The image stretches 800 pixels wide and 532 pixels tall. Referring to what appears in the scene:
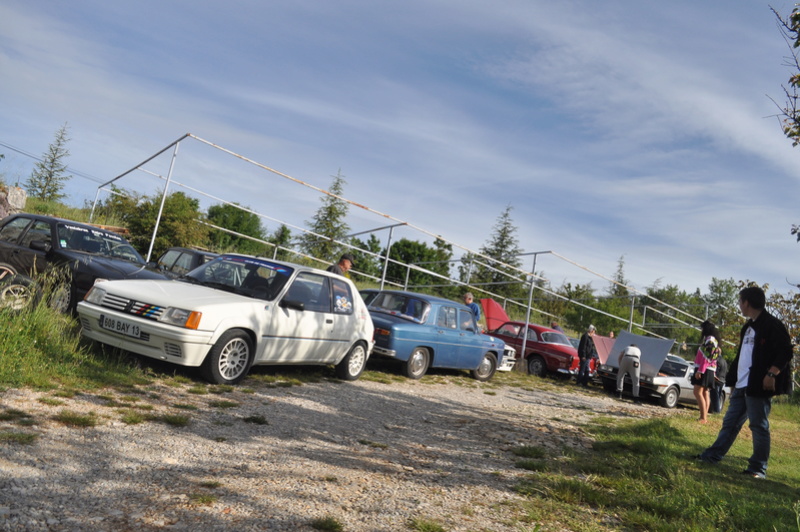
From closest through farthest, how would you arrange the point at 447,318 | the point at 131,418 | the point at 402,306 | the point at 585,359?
the point at 131,418 < the point at 402,306 < the point at 447,318 < the point at 585,359

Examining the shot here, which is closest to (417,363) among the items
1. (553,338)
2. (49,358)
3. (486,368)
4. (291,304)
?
(486,368)

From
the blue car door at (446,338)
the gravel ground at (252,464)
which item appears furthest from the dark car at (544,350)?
the gravel ground at (252,464)

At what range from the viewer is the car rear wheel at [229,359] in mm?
7215

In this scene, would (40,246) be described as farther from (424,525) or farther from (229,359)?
(424,525)

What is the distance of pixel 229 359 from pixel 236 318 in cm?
53

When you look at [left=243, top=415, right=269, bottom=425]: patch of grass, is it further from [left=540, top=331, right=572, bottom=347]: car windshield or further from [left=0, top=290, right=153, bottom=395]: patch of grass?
[left=540, top=331, right=572, bottom=347]: car windshield

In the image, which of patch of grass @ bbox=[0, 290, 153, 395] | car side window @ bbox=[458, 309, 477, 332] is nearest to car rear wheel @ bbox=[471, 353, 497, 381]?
car side window @ bbox=[458, 309, 477, 332]

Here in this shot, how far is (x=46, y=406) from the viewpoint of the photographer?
17.0 feet

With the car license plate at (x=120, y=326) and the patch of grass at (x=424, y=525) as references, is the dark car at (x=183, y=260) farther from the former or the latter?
the patch of grass at (x=424, y=525)

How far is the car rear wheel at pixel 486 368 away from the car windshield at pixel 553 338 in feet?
16.2

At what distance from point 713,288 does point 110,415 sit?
8159 cm

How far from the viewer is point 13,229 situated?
10.4 m

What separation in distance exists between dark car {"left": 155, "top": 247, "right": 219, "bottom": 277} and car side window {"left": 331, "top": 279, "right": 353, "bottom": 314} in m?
4.65

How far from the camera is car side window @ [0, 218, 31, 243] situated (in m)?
10.2
